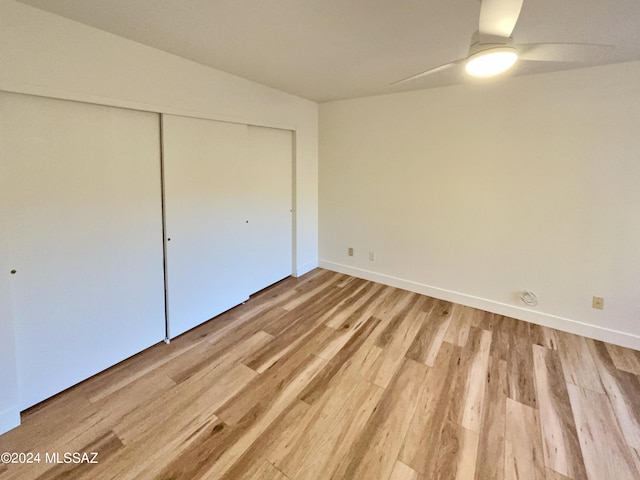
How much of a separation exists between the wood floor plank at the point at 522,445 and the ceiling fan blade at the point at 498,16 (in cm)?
218

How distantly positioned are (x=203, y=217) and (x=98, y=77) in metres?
1.28

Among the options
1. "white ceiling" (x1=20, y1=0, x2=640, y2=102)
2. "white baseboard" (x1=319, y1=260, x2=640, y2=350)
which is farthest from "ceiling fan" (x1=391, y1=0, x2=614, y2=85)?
"white baseboard" (x1=319, y1=260, x2=640, y2=350)

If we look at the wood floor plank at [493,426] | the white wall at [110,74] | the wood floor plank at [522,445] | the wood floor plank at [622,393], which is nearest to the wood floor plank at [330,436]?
the wood floor plank at [493,426]

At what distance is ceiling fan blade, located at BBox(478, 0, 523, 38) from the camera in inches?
46.5

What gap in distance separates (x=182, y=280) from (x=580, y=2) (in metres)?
3.33

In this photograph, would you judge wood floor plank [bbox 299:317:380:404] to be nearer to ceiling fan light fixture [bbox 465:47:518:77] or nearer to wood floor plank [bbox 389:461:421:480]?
wood floor plank [bbox 389:461:421:480]

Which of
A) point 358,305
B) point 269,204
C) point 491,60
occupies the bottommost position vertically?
point 358,305

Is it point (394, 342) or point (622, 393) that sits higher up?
point (394, 342)

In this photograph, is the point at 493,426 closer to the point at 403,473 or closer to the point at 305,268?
the point at 403,473

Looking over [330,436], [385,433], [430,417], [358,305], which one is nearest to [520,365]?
[430,417]

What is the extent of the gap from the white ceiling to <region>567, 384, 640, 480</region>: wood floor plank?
2.42 metres

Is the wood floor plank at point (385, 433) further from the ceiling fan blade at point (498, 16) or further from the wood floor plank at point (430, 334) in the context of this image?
the ceiling fan blade at point (498, 16)

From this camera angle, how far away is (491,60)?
1492mm

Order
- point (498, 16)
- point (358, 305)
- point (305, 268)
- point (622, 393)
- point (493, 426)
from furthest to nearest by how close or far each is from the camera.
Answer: point (305, 268)
point (358, 305)
point (622, 393)
point (493, 426)
point (498, 16)
